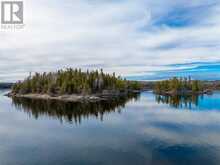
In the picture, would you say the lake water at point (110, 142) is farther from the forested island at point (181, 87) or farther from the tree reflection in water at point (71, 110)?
the forested island at point (181, 87)

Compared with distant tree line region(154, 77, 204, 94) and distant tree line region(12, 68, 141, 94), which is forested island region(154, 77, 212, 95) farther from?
distant tree line region(12, 68, 141, 94)

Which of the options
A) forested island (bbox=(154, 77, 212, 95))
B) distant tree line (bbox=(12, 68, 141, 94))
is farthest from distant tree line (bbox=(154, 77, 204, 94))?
distant tree line (bbox=(12, 68, 141, 94))

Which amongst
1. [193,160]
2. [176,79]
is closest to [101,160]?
[193,160]

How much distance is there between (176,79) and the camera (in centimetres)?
19762

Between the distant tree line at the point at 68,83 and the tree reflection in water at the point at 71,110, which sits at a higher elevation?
the distant tree line at the point at 68,83

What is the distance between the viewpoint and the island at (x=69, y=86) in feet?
465

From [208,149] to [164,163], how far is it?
9.49 metres

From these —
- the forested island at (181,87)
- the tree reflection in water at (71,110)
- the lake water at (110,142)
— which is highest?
the forested island at (181,87)

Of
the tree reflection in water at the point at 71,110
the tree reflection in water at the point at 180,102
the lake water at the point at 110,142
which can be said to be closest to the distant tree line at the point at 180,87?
the tree reflection in water at the point at 180,102

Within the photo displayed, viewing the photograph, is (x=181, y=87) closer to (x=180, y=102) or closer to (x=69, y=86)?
(x=180, y=102)

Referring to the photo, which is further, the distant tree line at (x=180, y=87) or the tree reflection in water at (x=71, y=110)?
the distant tree line at (x=180, y=87)

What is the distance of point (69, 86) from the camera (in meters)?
145

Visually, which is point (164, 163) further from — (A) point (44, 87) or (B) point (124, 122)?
(A) point (44, 87)

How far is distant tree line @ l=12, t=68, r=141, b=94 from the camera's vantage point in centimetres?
14462
